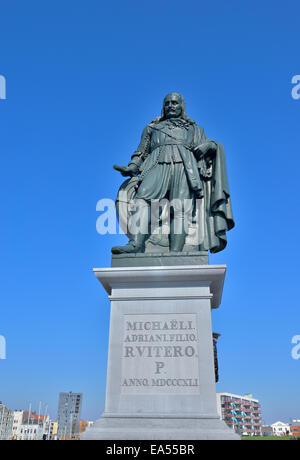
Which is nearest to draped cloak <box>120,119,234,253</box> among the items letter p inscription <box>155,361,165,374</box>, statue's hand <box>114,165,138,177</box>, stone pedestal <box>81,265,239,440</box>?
statue's hand <box>114,165,138,177</box>

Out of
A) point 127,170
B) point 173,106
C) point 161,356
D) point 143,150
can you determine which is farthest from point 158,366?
point 173,106

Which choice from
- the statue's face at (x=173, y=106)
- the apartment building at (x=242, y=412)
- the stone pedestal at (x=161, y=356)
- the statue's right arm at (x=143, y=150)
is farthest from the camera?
the apartment building at (x=242, y=412)

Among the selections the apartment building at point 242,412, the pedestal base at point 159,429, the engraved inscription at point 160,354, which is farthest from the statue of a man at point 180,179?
the apartment building at point 242,412

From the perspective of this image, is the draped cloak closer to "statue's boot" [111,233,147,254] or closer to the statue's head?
the statue's head

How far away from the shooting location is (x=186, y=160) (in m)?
8.52

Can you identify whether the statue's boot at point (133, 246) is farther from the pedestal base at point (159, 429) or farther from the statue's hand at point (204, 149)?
the pedestal base at point (159, 429)

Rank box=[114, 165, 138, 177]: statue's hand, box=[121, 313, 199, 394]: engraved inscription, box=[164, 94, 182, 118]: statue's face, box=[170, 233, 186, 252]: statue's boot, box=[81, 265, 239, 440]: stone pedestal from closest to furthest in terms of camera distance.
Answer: box=[81, 265, 239, 440]: stone pedestal < box=[121, 313, 199, 394]: engraved inscription < box=[170, 233, 186, 252]: statue's boot < box=[114, 165, 138, 177]: statue's hand < box=[164, 94, 182, 118]: statue's face

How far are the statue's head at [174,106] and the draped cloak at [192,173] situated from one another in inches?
9.7

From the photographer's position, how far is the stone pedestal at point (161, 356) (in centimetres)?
568

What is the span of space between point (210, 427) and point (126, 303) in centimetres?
236

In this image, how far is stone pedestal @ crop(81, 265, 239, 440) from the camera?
5676mm

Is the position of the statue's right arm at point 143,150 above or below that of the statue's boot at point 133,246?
above
